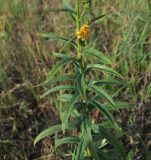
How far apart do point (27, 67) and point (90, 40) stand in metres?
0.59

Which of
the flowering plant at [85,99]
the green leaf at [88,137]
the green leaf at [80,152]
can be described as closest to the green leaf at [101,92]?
the flowering plant at [85,99]

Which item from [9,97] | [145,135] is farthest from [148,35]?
[9,97]

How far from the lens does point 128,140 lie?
9.31 ft

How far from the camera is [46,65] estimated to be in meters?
3.55

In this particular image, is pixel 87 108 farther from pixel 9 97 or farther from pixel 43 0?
pixel 43 0

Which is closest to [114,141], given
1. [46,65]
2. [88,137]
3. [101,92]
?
[88,137]

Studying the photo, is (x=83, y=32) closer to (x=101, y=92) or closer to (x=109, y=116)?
(x=101, y=92)

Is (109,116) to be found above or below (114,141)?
above

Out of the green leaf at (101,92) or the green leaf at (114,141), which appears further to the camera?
the green leaf at (114,141)

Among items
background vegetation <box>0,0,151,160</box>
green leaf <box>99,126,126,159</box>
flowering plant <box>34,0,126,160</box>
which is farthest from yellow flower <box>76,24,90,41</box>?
background vegetation <box>0,0,151,160</box>

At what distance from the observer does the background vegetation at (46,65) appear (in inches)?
115

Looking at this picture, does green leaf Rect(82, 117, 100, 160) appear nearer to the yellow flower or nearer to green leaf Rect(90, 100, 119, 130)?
green leaf Rect(90, 100, 119, 130)

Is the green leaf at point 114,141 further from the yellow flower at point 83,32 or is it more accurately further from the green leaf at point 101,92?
the yellow flower at point 83,32

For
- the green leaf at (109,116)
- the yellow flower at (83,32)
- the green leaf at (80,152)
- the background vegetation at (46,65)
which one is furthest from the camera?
the background vegetation at (46,65)
